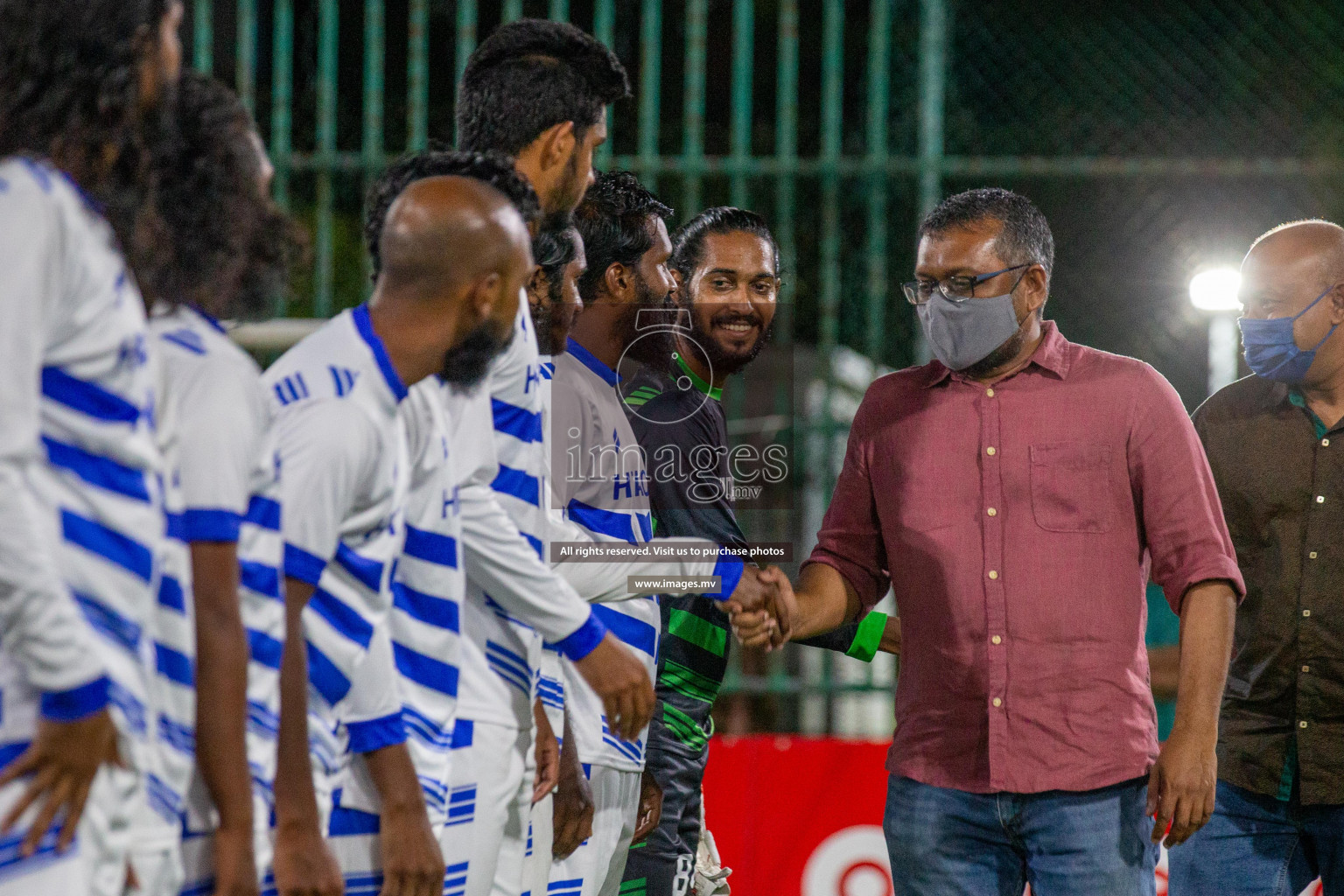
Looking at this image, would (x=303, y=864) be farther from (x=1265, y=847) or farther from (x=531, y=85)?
(x=1265, y=847)

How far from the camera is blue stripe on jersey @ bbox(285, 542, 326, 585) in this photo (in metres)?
2.38

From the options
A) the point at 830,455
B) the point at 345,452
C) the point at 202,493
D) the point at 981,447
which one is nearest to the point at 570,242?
the point at 981,447

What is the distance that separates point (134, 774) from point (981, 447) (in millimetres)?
2156

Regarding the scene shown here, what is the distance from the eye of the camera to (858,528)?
370 centimetres

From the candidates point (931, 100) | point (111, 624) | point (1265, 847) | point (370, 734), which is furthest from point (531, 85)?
point (931, 100)

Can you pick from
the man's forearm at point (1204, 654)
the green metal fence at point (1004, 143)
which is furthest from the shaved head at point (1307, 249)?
the green metal fence at point (1004, 143)

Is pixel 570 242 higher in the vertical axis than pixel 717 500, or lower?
higher

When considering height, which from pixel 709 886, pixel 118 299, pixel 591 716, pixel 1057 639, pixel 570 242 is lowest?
pixel 709 886

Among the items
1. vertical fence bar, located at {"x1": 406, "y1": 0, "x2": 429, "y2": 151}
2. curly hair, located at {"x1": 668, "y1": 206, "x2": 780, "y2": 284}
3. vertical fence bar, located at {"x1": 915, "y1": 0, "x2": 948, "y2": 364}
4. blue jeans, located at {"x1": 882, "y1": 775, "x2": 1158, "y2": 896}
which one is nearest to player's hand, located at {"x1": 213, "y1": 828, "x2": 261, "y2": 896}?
blue jeans, located at {"x1": 882, "y1": 775, "x2": 1158, "y2": 896}

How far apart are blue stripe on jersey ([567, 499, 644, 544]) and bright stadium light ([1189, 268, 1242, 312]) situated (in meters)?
2.81

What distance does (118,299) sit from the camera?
1933 millimetres

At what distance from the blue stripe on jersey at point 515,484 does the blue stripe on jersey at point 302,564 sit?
801 millimetres

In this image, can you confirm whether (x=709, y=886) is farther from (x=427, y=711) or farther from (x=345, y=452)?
(x=345, y=452)

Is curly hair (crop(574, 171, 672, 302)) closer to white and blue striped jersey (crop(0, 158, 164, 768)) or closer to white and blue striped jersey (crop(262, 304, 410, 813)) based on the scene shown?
white and blue striped jersey (crop(262, 304, 410, 813))
